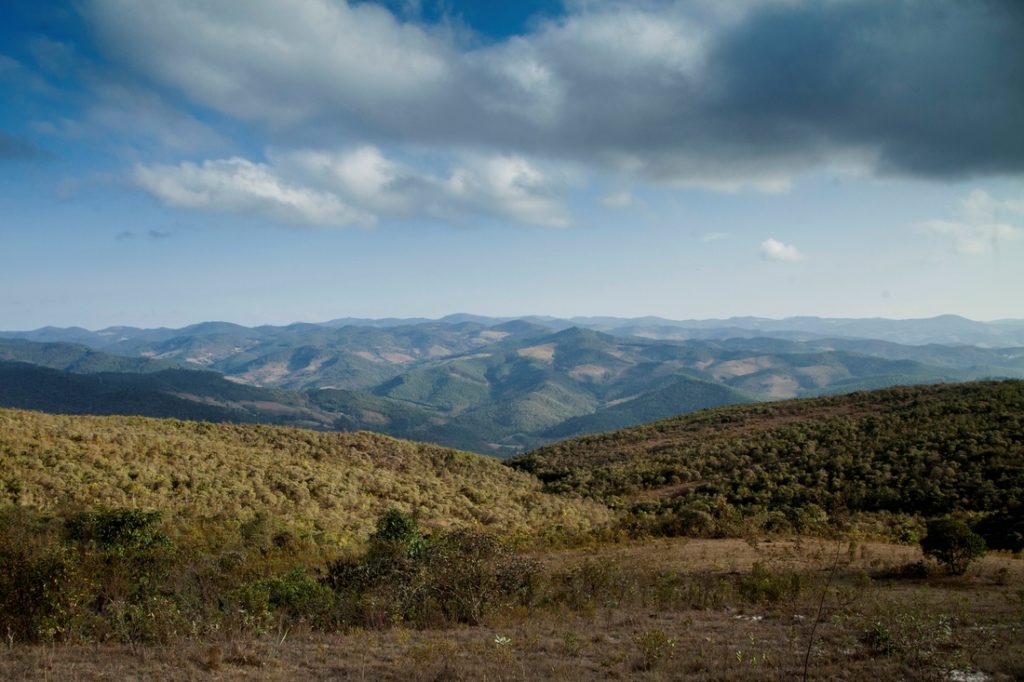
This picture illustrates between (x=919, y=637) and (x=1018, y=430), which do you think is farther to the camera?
(x=1018, y=430)

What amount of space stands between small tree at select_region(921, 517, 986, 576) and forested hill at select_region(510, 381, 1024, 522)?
931 cm

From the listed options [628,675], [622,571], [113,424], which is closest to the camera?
[628,675]

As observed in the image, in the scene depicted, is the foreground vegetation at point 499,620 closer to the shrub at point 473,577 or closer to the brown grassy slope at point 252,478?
the shrub at point 473,577

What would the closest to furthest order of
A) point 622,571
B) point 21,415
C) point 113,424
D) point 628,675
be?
point 628,675 → point 622,571 → point 21,415 → point 113,424

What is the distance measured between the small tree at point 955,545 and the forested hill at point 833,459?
366 inches

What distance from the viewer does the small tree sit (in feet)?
49.9

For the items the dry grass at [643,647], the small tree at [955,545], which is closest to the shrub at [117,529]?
the dry grass at [643,647]

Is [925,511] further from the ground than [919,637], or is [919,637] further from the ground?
[919,637]

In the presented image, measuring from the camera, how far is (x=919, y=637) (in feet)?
29.6

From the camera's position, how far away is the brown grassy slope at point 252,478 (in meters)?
20.5

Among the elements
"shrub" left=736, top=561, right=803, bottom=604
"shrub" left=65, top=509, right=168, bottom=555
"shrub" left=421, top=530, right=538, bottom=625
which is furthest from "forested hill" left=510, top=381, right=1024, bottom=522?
"shrub" left=65, top=509, right=168, bottom=555

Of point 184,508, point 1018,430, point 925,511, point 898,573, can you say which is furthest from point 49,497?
point 1018,430

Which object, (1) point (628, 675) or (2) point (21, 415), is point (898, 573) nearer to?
(1) point (628, 675)

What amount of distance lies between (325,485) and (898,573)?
23.2 meters
